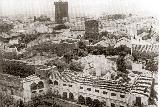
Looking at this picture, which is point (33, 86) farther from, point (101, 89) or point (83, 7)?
point (83, 7)

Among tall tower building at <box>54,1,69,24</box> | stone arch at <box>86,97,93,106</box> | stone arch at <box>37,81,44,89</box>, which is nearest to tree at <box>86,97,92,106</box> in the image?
stone arch at <box>86,97,93,106</box>

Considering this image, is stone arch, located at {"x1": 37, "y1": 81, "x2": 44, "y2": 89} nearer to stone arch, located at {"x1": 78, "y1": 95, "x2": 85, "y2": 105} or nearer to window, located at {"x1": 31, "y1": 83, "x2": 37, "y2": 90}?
window, located at {"x1": 31, "y1": 83, "x2": 37, "y2": 90}

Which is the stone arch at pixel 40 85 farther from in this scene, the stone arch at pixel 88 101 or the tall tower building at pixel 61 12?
the tall tower building at pixel 61 12

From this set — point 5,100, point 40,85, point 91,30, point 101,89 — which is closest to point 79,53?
point 91,30

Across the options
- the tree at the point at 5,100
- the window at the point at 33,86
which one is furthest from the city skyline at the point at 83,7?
the tree at the point at 5,100

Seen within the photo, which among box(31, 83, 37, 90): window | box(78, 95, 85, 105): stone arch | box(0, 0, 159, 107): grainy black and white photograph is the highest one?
box(0, 0, 159, 107): grainy black and white photograph
